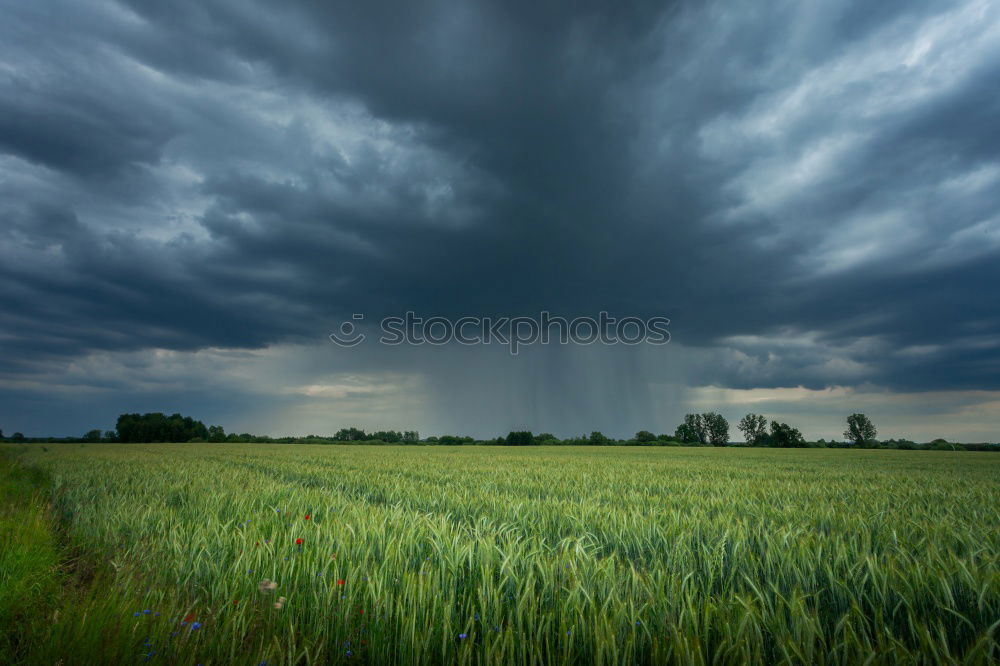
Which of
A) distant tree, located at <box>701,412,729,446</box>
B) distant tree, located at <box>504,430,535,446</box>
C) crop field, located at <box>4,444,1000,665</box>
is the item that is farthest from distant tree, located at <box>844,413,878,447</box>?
crop field, located at <box>4,444,1000,665</box>

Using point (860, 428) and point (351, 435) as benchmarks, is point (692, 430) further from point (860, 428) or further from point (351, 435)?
point (351, 435)

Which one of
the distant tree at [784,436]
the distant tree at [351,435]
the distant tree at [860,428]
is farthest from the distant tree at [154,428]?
the distant tree at [860,428]

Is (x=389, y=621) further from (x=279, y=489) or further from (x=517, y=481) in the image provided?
(x=517, y=481)

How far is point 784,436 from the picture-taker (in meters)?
96.6

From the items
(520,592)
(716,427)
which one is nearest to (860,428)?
(716,427)

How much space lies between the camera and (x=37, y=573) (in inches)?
132

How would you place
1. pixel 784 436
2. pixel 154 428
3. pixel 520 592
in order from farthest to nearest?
pixel 784 436
pixel 154 428
pixel 520 592

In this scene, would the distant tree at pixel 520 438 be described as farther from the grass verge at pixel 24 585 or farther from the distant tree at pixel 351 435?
the grass verge at pixel 24 585

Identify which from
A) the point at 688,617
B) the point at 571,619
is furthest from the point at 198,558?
the point at 688,617

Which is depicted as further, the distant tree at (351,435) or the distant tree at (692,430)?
the distant tree at (692,430)

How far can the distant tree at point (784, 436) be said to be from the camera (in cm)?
8956

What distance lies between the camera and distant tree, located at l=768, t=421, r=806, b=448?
89.6 m

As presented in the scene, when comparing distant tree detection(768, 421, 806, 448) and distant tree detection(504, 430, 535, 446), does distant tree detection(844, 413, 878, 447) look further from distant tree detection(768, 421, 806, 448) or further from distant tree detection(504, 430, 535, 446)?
distant tree detection(504, 430, 535, 446)

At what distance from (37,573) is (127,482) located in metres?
7.78
